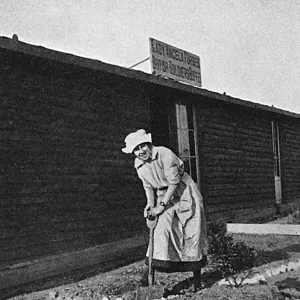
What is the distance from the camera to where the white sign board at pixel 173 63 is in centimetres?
1105

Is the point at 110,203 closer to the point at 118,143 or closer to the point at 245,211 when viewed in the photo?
the point at 118,143

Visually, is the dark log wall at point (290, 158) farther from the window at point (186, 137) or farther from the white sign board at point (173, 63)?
the window at point (186, 137)

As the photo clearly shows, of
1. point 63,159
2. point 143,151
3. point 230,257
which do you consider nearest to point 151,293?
point 143,151

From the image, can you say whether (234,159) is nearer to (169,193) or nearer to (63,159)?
(63,159)

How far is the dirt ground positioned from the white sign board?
16.3 feet

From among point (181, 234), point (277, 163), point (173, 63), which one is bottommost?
point (181, 234)

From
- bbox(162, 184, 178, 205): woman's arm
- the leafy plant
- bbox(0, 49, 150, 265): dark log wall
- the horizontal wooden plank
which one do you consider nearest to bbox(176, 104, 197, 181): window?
bbox(0, 49, 150, 265): dark log wall

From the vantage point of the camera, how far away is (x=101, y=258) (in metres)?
8.09

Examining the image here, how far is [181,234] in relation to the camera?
549cm

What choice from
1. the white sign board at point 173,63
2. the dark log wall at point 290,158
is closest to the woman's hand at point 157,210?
the white sign board at point 173,63

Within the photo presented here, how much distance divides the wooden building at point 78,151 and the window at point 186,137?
0.02m

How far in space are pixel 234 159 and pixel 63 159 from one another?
6.55 m

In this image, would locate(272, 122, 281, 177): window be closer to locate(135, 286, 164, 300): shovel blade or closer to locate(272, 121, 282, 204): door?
locate(272, 121, 282, 204): door

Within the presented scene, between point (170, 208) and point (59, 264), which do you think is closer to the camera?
point (170, 208)
